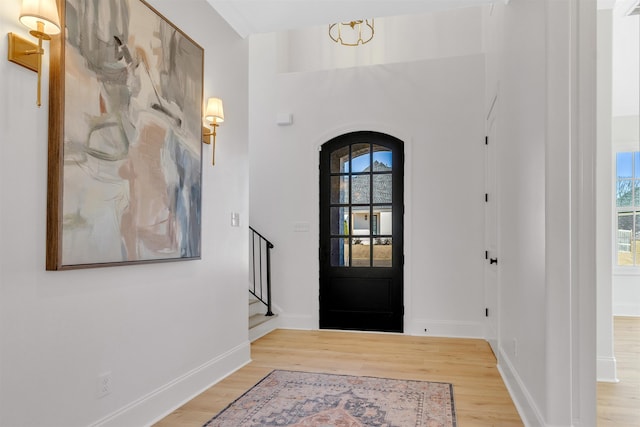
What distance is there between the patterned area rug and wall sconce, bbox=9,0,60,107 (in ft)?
6.84

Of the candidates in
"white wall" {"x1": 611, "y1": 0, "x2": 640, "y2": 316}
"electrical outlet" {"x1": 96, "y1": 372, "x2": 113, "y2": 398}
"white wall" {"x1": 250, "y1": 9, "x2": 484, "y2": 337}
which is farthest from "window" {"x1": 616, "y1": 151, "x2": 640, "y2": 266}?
"electrical outlet" {"x1": 96, "y1": 372, "x2": 113, "y2": 398}

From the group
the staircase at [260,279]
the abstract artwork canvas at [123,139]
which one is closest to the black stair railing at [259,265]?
the staircase at [260,279]

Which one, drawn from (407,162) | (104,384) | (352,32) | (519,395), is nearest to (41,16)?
(104,384)

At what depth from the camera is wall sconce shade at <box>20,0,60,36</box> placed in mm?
1752

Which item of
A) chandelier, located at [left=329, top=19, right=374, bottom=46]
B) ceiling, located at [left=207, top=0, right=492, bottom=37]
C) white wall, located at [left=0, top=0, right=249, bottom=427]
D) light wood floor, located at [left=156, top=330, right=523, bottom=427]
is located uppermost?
chandelier, located at [left=329, top=19, right=374, bottom=46]

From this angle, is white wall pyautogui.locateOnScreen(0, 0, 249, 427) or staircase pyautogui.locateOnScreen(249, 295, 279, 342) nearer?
white wall pyautogui.locateOnScreen(0, 0, 249, 427)

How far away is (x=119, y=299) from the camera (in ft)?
7.89

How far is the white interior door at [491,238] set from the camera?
13.5 feet

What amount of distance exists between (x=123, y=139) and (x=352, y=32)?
14.3 ft

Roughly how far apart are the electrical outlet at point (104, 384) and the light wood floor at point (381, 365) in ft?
1.62

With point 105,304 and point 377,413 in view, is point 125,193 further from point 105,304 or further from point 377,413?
point 377,413

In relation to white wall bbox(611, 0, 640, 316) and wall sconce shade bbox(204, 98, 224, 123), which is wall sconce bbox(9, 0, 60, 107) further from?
white wall bbox(611, 0, 640, 316)

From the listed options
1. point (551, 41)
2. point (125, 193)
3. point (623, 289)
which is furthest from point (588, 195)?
point (623, 289)

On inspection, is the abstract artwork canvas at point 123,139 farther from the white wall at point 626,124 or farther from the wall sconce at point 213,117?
the white wall at point 626,124
